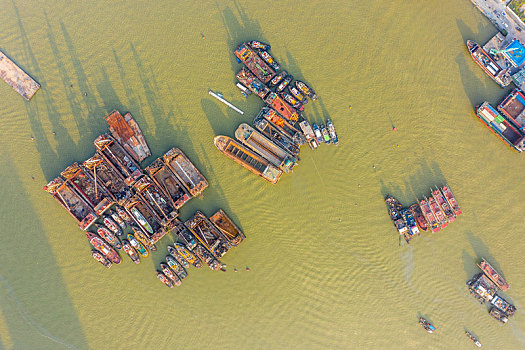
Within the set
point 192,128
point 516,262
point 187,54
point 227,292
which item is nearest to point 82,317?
point 227,292

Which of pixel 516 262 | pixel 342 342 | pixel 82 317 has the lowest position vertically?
pixel 82 317

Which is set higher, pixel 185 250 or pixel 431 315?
pixel 431 315

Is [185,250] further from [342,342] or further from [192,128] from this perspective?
[342,342]

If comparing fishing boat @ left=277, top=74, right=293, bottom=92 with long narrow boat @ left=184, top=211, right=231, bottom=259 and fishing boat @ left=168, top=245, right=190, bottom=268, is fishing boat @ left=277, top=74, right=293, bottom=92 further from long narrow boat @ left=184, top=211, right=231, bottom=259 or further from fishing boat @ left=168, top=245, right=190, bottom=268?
fishing boat @ left=168, top=245, right=190, bottom=268

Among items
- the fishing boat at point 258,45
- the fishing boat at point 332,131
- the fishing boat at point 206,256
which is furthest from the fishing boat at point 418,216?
the fishing boat at point 258,45

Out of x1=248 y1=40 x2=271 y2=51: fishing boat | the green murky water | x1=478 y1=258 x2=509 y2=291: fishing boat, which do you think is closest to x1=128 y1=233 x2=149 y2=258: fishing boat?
the green murky water

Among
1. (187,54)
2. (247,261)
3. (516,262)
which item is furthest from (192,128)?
(516,262)

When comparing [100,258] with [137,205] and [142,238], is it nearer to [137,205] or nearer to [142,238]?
[142,238]
